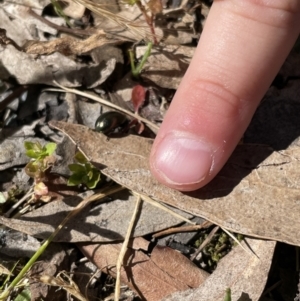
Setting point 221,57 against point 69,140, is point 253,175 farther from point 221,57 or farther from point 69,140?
point 69,140

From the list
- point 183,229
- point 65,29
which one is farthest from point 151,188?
point 65,29

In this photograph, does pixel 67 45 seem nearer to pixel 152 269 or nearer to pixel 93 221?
pixel 93 221

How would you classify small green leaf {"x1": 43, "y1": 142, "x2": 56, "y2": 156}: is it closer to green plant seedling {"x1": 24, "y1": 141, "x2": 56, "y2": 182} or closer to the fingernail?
green plant seedling {"x1": 24, "y1": 141, "x2": 56, "y2": 182}

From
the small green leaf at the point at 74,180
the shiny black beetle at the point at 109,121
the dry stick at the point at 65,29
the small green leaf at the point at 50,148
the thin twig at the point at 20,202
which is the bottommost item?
the thin twig at the point at 20,202

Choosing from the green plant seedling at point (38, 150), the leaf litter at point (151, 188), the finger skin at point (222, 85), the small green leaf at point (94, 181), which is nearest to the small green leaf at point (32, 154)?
the green plant seedling at point (38, 150)

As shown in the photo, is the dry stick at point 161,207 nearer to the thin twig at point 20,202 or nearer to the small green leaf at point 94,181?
the small green leaf at point 94,181

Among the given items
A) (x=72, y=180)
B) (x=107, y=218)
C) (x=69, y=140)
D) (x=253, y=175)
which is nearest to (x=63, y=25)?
(x=69, y=140)

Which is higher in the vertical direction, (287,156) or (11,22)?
(287,156)
